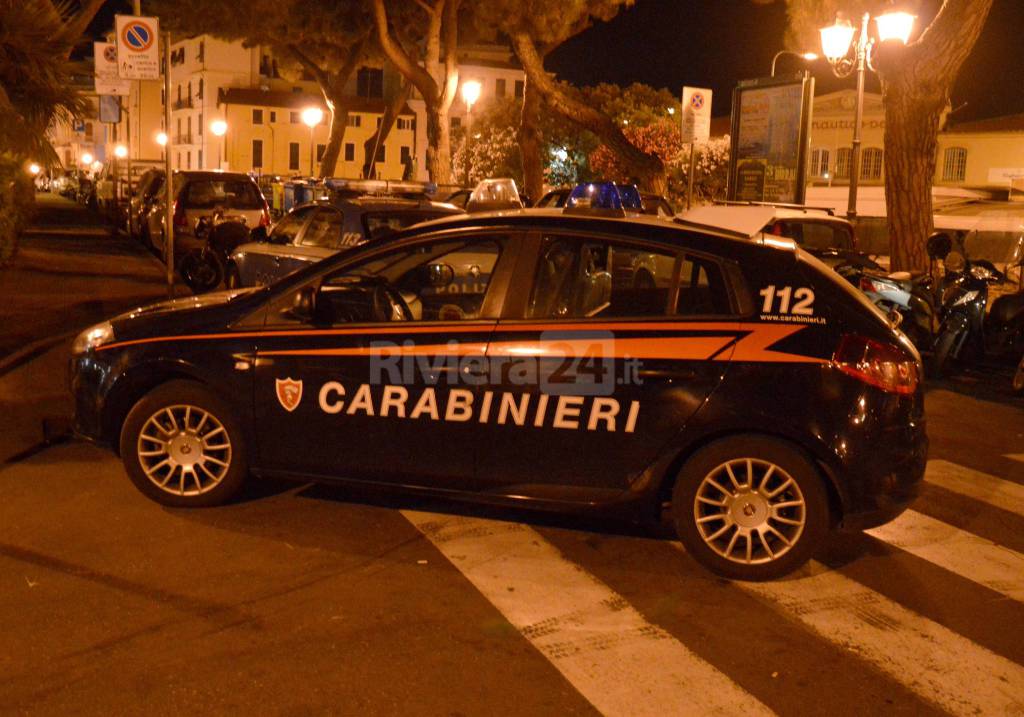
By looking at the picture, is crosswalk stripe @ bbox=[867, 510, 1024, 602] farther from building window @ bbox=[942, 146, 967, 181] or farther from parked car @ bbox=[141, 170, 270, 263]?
building window @ bbox=[942, 146, 967, 181]

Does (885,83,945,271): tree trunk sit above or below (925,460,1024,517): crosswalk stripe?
above

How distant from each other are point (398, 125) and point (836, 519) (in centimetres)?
8507

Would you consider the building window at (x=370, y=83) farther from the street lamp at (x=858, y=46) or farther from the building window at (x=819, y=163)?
the street lamp at (x=858, y=46)

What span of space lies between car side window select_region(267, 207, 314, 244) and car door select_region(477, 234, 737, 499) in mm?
7396

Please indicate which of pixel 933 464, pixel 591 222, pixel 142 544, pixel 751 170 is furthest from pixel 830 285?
pixel 751 170

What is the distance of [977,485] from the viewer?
24.3ft

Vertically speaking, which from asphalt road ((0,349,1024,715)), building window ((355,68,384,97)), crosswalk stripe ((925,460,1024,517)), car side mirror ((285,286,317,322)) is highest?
building window ((355,68,384,97))

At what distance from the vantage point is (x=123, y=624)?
4695 millimetres

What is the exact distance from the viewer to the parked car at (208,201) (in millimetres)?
19641

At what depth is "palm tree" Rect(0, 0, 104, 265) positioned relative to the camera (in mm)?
9820

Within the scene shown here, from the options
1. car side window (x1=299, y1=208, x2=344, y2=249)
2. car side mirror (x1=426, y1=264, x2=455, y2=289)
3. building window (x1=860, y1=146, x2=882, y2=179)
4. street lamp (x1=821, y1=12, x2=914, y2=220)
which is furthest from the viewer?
building window (x1=860, y1=146, x2=882, y2=179)

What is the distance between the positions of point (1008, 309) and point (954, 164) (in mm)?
36433

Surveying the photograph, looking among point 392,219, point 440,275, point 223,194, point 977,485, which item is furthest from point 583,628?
point 223,194

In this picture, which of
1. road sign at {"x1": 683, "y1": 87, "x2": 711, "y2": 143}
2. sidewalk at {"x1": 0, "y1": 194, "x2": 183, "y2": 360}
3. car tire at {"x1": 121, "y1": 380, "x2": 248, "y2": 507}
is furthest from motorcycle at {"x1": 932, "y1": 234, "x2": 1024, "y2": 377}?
sidewalk at {"x1": 0, "y1": 194, "x2": 183, "y2": 360}
